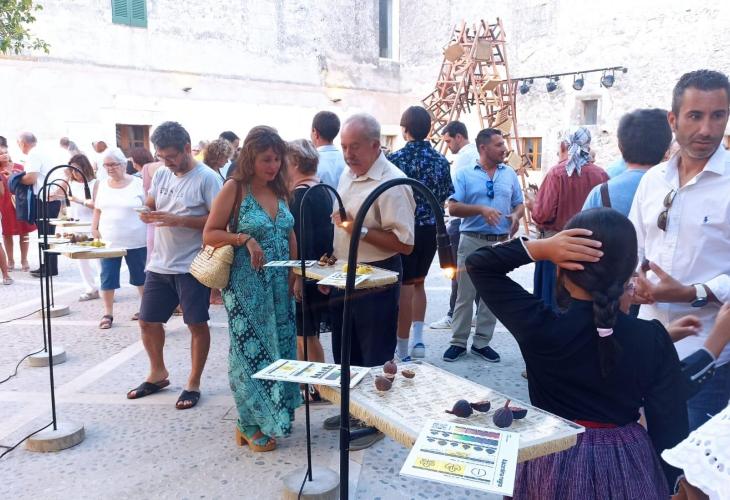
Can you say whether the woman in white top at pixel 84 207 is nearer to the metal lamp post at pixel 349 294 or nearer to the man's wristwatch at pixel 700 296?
the metal lamp post at pixel 349 294

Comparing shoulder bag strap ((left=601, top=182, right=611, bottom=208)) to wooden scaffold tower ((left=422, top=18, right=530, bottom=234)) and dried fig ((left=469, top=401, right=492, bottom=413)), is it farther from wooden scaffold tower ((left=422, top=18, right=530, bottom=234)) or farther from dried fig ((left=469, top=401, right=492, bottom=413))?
wooden scaffold tower ((left=422, top=18, right=530, bottom=234))

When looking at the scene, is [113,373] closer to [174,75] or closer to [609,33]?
[174,75]

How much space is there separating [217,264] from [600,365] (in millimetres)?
2251

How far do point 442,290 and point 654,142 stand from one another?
182 inches

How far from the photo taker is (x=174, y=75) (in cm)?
1559

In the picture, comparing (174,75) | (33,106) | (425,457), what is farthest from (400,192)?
(174,75)

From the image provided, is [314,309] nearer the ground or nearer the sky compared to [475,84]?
nearer the ground

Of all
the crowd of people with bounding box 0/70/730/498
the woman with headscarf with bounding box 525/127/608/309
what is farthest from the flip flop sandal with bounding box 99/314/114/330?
the woman with headscarf with bounding box 525/127/608/309

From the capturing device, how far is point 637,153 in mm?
3391

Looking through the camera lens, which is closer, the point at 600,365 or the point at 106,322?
the point at 600,365

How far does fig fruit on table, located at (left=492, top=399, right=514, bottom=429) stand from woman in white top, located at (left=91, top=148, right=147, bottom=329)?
4987 millimetres

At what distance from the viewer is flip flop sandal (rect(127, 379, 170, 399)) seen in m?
4.28

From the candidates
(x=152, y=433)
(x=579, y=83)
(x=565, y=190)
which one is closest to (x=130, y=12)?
(x=579, y=83)

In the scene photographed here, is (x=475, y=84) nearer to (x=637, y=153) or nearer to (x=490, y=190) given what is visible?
(x=490, y=190)
